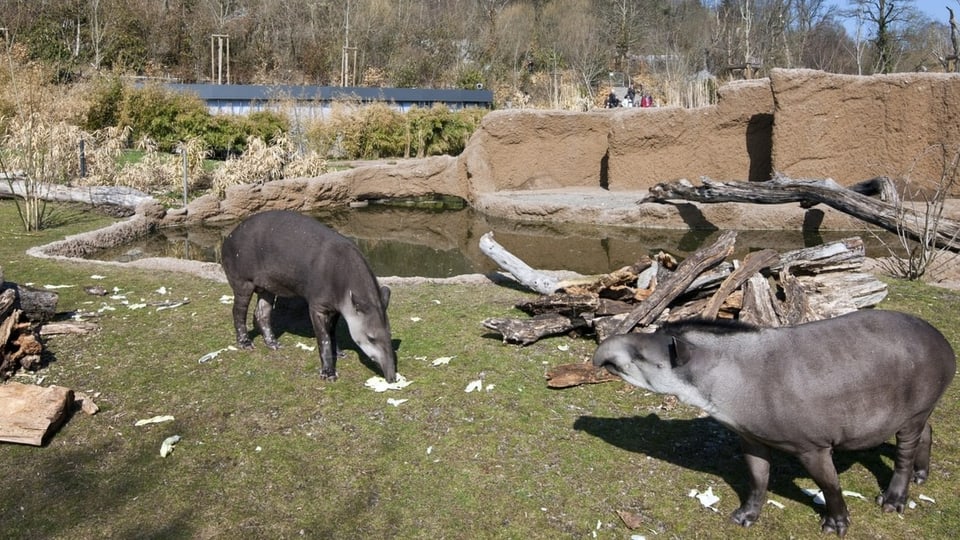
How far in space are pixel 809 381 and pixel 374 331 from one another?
3003mm

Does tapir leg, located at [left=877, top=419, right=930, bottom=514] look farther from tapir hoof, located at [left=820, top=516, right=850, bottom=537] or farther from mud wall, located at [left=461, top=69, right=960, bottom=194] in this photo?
mud wall, located at [left=461, top=69, right=960, bottom=194]

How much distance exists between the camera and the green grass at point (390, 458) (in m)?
4.07

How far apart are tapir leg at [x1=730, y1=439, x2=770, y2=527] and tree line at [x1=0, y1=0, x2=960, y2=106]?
74.9 ft

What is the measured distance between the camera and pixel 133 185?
51.4ft

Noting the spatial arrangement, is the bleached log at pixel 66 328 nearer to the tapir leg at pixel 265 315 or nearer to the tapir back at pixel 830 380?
the tapir leg at pixel 265 315

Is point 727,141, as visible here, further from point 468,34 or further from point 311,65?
point 468,34

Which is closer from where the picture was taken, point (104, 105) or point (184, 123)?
point (104, 105)

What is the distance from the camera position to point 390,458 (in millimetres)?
4707

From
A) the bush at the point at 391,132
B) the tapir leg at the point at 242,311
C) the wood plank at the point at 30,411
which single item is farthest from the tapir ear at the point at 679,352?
the bush at the point at 391,132

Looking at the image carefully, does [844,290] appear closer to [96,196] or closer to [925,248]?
[925,248]

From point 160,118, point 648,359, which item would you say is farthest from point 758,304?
point 160,118

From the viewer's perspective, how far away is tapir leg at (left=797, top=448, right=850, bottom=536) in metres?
3.83

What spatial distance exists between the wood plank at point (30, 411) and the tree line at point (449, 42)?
22475 mm

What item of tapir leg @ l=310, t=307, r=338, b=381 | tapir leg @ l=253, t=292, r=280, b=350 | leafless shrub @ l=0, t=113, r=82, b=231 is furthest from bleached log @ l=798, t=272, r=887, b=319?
leafless shrub @ l=0, t=113, r=82, b=231
